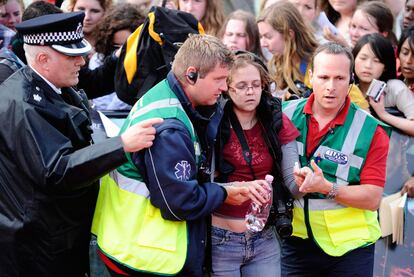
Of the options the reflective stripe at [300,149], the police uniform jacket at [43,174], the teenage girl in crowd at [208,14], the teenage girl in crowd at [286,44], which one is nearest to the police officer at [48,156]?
the police uniform jacket at [43,174]

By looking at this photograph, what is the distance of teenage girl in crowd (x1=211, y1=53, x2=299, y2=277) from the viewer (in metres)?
4.12

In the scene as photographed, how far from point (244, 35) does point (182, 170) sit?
7.96 ft

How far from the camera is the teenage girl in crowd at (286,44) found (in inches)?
218

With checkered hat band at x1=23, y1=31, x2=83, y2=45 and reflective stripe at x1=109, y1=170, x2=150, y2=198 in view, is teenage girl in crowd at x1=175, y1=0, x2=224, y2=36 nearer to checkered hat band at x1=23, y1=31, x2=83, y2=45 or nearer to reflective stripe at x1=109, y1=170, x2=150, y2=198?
checkered hat band at x1=23, y1=31, x2=83, y2=45

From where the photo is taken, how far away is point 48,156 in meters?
3.69

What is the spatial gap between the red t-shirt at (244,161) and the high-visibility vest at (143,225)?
1.21 ft

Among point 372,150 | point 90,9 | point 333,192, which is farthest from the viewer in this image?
point 90,9

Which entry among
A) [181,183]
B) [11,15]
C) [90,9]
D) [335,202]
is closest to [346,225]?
[335,202]

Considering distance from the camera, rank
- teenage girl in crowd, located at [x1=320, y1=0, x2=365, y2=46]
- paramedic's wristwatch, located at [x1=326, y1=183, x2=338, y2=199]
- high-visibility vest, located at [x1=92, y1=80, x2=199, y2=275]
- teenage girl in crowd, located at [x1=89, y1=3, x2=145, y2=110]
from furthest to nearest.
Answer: teenage girl in crowd, located at [x1=320, y1=0, x2=365, y2=46]
teenage girl in crowd, located at [x1=89, y1=3, x2=145, y2=110]
paramedic's wristwatch, located at [x1=326, y1=183, x2=338, y2=199]
high-visibility vest, located at [x1=92, y1=80, x2=199, y2=275]

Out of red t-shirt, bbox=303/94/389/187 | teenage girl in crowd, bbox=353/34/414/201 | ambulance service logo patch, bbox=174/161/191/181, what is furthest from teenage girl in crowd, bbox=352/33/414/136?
ambulance service logo patch, bbox=174/161/191/181

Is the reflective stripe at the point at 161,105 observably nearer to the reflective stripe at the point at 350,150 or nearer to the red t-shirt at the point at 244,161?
the red t-shirt at the point at 244,161

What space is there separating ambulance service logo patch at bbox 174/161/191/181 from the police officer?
176 mm

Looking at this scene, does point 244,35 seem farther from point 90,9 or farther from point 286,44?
point 90,9

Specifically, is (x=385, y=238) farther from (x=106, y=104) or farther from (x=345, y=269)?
(x=106, y=104)
